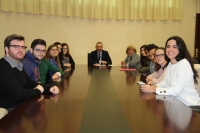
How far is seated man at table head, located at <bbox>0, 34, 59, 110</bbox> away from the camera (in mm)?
1744

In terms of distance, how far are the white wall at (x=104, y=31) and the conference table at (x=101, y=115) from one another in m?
4.33

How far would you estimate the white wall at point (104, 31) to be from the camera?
5902 millimetres

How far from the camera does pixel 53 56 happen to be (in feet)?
11.8

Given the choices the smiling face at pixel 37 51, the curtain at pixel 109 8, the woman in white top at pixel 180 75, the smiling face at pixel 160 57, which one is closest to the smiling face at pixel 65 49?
the curtain at pixel 109 8

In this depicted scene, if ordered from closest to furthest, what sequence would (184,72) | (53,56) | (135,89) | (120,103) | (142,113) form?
(142,113) → (120,103) → (184,72) → (135,89) → (53,56)

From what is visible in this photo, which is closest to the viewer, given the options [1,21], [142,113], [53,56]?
[142,113]

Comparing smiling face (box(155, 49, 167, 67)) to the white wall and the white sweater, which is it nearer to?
the white sweater

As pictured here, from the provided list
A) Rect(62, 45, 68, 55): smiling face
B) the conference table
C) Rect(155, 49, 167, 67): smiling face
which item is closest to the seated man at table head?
the conference table

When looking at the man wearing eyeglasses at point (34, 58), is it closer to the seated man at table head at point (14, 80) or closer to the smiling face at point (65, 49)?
the seated man at table head at point (14, 80)

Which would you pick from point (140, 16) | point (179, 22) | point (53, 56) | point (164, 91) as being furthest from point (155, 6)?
point (164, 91)

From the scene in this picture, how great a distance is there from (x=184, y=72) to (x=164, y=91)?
25cm

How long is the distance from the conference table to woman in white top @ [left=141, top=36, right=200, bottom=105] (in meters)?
0.10

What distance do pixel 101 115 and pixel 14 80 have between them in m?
0.86

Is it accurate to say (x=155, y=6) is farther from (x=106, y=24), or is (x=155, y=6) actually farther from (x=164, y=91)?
(x=164, y=91)
